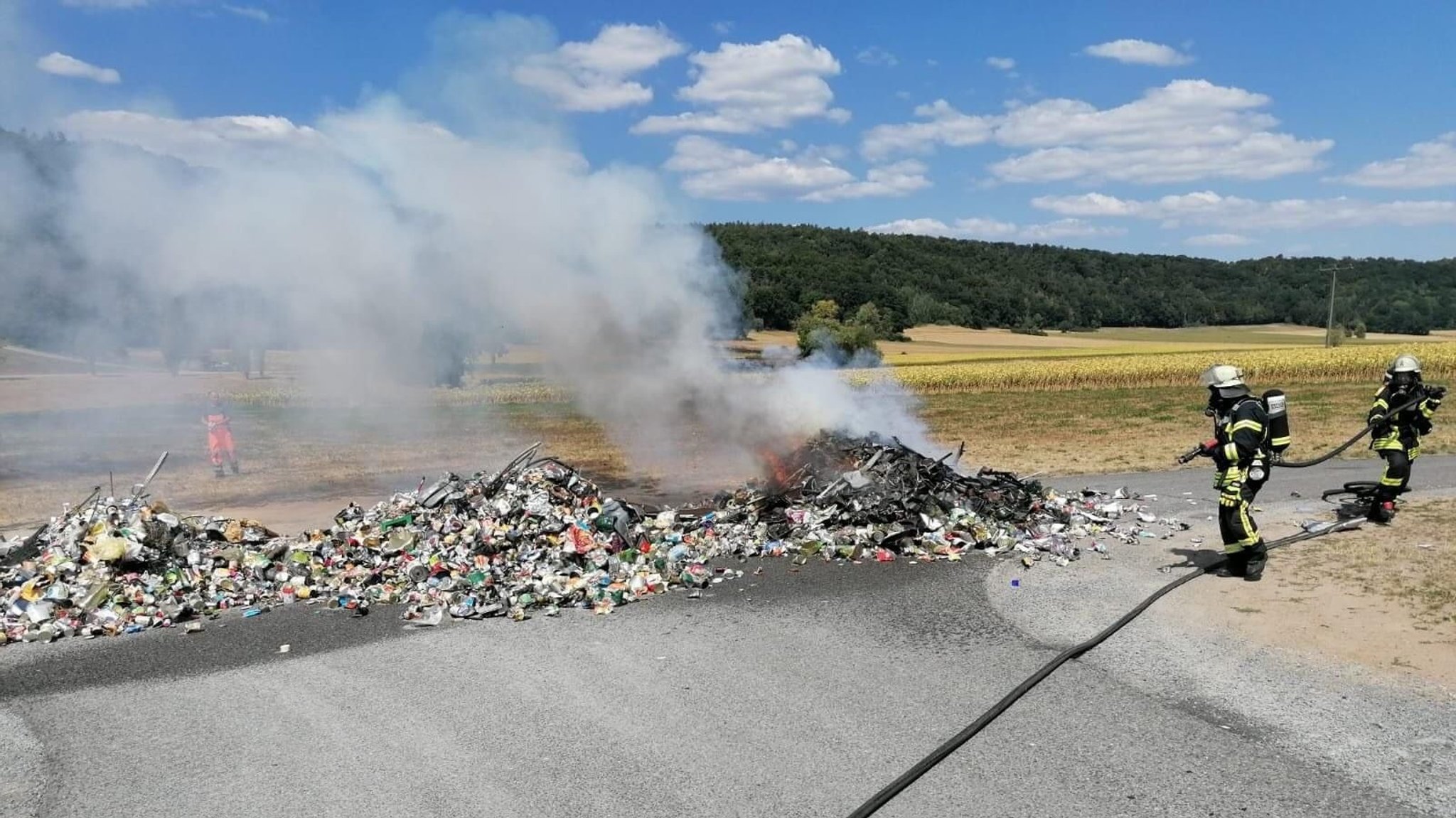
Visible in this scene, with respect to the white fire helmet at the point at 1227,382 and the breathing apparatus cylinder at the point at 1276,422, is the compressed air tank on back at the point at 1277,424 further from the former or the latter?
the white fire helmet at the point at 1227,382

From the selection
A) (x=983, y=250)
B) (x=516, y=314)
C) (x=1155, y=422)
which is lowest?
(x=1155, y=422)

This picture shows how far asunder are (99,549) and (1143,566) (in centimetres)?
1052

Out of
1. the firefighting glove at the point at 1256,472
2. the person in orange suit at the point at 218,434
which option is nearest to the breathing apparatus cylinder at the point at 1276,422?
the firefighting glove at the point at 1256,472

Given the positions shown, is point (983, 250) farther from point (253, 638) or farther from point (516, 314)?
point (253, 638)

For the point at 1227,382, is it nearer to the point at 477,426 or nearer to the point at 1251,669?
the point at 1251,669

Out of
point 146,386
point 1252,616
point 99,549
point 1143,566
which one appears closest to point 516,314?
point 99,549

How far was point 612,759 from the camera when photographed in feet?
18.0

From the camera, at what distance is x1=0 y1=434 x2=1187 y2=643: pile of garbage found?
343 inches

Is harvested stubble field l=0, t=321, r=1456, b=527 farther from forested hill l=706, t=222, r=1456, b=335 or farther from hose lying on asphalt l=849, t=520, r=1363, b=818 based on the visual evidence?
forested hill l=706, t=222, r=1456, b=335

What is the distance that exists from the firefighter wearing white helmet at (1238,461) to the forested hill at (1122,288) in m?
34.0

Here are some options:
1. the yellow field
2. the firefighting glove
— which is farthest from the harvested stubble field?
the yellow field

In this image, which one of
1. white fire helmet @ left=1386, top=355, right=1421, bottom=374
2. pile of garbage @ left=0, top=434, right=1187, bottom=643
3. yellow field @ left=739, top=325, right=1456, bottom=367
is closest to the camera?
pile of garbage @ left=0, top=434, right=1187, bottom=643

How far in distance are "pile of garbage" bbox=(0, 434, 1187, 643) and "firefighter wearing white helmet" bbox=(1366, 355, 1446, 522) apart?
2284mm

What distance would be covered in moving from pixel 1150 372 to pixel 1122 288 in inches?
2488
